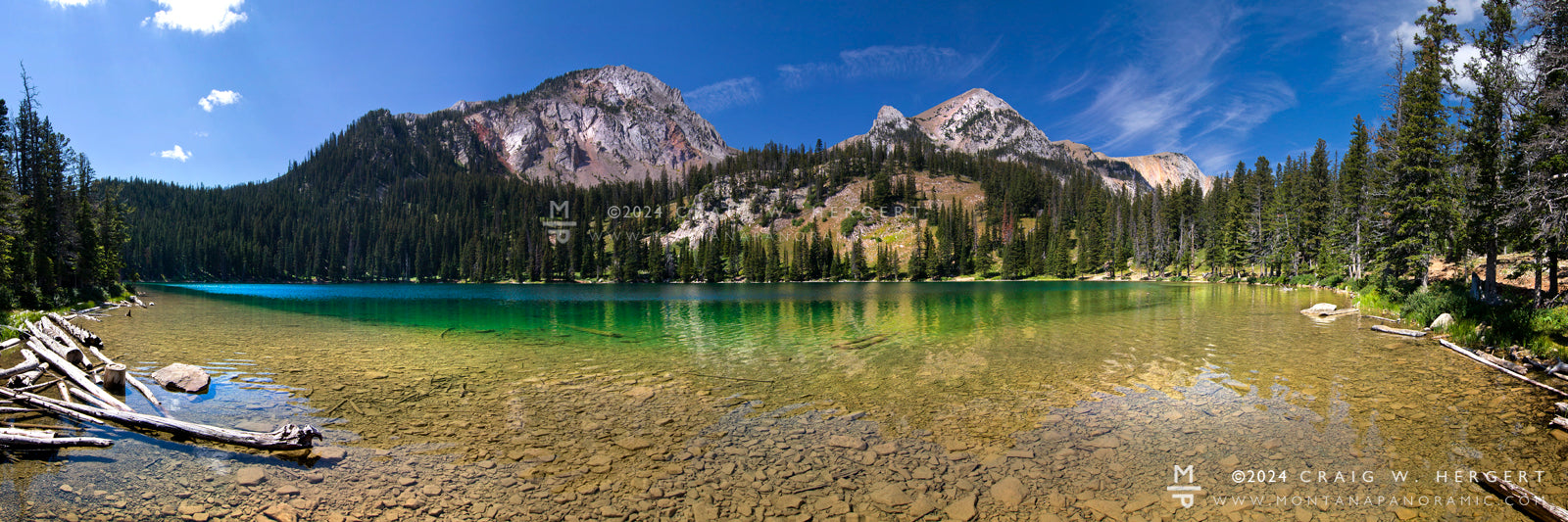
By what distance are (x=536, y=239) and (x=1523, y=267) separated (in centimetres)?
17536

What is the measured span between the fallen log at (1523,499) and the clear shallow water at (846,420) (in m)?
0.22

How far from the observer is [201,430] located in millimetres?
9336

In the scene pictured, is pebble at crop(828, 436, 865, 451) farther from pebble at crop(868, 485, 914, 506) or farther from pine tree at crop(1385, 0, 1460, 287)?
pine tree at crop(1385, 0, 1460, 287)

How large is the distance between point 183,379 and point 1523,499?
969 inches

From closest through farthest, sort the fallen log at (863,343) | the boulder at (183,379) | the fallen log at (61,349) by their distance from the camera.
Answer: the boulder at (183,379)
the fallen log at (61,349)
the fallen log at (863,343)

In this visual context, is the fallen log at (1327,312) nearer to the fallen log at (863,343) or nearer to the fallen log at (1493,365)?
the fallen log at (1493,365)

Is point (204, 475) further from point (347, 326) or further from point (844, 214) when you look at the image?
point (844, 214)

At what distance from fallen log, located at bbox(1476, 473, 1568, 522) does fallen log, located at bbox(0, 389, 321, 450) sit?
1612cm

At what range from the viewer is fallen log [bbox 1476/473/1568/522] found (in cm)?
609

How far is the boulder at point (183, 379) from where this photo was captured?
44.9 feet

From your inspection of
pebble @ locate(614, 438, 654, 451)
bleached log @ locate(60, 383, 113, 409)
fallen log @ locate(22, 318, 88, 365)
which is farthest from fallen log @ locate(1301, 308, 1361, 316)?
fallen log @ locate(22, 318, 88, 365)

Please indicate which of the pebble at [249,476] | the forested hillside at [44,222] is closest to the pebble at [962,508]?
the pebble at [249,476]

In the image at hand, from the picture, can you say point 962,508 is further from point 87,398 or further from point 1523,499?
point 87,398

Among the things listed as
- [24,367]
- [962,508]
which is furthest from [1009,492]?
[24,367]
